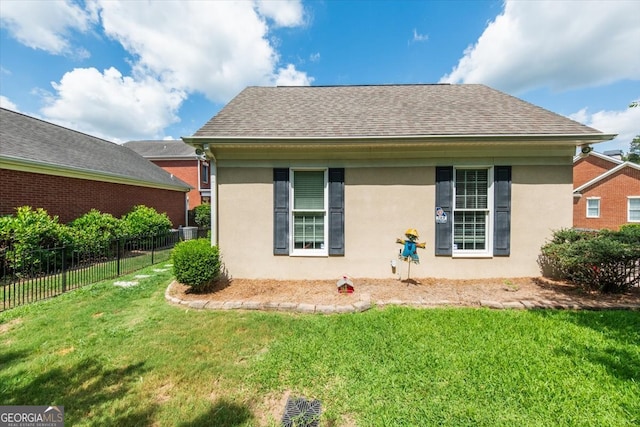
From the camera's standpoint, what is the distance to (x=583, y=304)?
4.56 metres

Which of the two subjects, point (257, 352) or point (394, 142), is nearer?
point (257, 352)

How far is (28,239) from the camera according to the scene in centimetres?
688

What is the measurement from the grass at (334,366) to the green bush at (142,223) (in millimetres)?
6605

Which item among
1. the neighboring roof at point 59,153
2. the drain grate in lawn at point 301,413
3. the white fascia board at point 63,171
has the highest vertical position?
the neighboring roof at point 59,153

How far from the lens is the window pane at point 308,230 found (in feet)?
20.7

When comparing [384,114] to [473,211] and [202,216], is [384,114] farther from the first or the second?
[202,216]

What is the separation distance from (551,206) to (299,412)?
23.0ft

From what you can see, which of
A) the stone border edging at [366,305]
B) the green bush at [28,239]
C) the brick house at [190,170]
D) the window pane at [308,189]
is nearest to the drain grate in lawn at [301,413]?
the stone border edging at [366,305]

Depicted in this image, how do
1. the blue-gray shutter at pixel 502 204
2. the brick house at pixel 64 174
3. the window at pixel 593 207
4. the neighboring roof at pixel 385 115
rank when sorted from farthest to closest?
the window at pixel 593 207 < the brick house at pixel 64 174 < the blue-gray shutter at pixel 502 204 < the neighboring roof at pixel 385 115

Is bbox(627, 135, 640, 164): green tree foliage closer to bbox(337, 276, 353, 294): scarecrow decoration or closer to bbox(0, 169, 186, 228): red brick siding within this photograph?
bbox(337, 276, 353, 294): scarecrow decoration

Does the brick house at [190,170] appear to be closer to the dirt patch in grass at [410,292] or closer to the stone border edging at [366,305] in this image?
the dirt patch in grass at [410,292]

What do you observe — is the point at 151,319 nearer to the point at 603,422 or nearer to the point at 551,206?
the point at 603,422

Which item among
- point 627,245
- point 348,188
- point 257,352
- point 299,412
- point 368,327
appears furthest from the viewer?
point 348,188

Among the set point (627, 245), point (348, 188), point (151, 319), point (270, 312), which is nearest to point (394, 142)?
point (348, 188)
